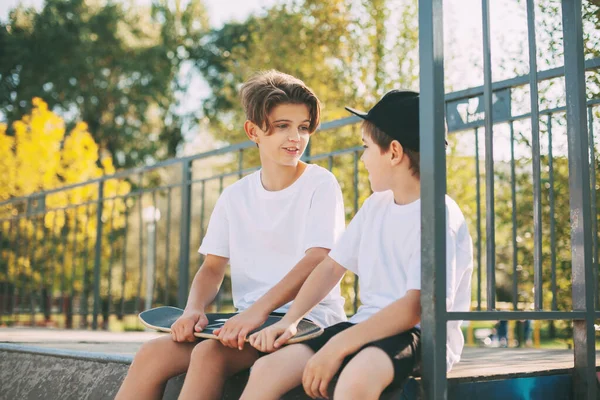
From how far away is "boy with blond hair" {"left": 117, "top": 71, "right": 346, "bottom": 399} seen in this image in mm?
2203

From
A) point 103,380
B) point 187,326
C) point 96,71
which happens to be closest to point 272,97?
point 187,326

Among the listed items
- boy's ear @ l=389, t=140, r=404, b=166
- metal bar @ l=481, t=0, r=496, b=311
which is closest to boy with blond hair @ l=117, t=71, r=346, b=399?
boy's ear @ l=389, t=140, r=404, b=166

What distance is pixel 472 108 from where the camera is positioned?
312 centimetres

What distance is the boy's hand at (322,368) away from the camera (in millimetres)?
1765

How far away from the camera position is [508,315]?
1.83 meters

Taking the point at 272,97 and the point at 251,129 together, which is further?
the point at 251,129

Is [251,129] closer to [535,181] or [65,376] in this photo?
[535,181]

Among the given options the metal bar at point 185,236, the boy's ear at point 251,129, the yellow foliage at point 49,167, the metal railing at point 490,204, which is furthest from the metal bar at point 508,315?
the yellow foliage at point 49,167

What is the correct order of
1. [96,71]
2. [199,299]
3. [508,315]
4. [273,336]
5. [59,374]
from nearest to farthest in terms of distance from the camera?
[508,315] < [273,336] < [199,299] < [59,374] < [96,71]

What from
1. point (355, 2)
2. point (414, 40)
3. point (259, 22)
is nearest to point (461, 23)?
point (414, 40)

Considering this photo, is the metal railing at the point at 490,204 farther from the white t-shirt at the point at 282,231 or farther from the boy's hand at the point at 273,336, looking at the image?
the white t-shirt at the point at 282,231

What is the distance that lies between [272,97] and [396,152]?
61 centimetres

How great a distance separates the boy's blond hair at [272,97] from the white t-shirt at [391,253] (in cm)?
54

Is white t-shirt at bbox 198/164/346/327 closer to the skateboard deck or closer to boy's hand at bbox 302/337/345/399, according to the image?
the skateboard deck
